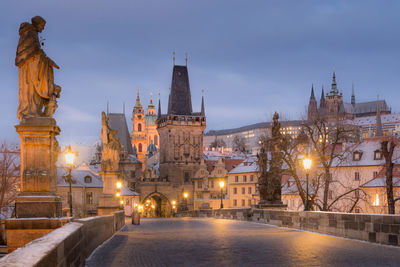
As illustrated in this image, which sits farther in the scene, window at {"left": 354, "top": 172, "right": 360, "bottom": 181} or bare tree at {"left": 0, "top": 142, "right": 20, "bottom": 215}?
window at {"left": 354, "top": 172, "right": 360, "bottom": 181}

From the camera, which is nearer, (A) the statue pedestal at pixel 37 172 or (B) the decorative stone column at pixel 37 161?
(A) the statue pedestal at pixel 37 172

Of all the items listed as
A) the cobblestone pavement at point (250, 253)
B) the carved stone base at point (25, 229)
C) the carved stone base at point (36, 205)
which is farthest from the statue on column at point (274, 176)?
the carved stone base at point (25, 229)

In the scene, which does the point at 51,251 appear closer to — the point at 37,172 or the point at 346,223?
the point at 37,172

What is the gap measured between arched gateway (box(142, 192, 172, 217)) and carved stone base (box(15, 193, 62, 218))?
98.2 meters

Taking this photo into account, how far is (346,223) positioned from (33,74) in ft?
31.4

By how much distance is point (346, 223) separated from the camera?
47.4 feet

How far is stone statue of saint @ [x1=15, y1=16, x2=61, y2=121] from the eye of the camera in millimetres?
9719

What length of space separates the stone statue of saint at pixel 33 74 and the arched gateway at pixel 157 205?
97967mm

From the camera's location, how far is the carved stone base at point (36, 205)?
30.1 ft

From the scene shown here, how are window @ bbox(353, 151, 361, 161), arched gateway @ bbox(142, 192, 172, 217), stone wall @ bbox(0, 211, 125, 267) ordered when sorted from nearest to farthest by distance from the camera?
stone wall @ bbox(0, 211, 125, 267), window @ bbox(353, 151, 361, 161), arched gateway @ bbox(142, 192, 172, 217)

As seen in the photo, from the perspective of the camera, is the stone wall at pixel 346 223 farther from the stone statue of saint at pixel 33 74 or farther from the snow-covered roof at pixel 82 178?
the snow-covered roof at pixel 82 178

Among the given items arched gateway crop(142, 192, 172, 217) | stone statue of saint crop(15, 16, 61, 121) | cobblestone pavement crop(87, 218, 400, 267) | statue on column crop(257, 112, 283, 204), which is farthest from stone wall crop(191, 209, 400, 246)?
arched gateway crop(142, 192, 172, 217)

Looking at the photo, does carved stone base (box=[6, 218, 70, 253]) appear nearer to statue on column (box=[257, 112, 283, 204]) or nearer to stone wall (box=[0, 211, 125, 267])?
stone wall (box=[0, 211, 125, 267])

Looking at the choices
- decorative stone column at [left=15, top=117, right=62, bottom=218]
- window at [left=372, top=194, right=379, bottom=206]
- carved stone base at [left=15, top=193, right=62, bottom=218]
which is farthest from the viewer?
window at [left=372, top=194, right=379, bottom=206]
